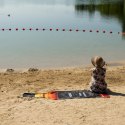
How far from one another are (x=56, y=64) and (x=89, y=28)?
1260cm

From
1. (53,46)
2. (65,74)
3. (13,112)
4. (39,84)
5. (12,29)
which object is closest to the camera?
(13,112)

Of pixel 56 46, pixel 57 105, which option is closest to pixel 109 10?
pixel 56 46

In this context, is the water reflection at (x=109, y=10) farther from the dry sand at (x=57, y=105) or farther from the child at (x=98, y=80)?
the child at (x=98, y=80)

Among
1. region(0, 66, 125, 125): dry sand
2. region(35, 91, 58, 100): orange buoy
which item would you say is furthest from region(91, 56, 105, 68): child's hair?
region(35, 91, 58, 100): orange buoy

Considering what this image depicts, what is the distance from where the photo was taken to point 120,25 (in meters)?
30.3

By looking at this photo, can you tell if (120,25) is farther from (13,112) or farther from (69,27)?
(13,112)

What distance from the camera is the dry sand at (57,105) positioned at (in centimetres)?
803

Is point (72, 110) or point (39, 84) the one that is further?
point (39, 84)

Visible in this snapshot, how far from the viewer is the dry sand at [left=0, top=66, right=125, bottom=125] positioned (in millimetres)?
8031

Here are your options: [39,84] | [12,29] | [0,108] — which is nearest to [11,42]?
[12,29]

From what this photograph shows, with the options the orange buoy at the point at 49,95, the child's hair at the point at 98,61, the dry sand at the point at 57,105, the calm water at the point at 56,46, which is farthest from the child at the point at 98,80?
the calm water at the point at 56,46

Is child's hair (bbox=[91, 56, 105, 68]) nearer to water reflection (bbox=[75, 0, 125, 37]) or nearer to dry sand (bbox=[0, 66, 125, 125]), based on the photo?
dry sand (bbox=[0, 66, 125, 125])

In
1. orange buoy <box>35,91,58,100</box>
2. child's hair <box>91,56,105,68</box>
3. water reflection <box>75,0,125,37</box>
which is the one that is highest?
child's hair <box>91,56,105,68</box>

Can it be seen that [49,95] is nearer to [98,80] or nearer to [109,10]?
[98,80]
